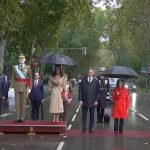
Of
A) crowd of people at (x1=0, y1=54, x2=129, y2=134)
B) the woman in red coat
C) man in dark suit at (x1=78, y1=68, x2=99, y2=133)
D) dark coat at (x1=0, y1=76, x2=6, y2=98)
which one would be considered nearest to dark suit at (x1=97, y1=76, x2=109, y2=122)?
crowd of people at (x1=0, y1=54, x2=129, y2=134)

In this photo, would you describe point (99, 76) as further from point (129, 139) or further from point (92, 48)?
point (92, 48)

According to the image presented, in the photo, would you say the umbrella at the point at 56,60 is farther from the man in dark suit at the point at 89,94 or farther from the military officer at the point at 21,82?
the military officer at the point at 21,82

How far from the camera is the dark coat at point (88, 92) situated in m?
18.3

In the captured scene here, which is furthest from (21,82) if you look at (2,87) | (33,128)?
(2,87)

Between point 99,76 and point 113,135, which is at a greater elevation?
point 99,76

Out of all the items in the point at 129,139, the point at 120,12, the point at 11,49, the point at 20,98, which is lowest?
the point at 129,139

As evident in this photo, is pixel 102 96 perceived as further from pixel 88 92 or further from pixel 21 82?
pixel 21 82

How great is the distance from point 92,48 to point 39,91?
83982 mm

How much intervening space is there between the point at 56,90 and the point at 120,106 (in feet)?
7.17

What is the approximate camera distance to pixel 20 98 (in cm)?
1823

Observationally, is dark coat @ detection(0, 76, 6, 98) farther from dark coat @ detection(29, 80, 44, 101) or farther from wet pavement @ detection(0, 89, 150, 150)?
wet pavement @ detection(0, 89, 150, 150)

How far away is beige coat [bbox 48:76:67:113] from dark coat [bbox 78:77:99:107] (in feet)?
2.14

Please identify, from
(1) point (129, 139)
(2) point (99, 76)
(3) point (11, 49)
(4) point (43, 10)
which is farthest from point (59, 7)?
(3) point (11, 49)

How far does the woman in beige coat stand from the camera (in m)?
18.4
